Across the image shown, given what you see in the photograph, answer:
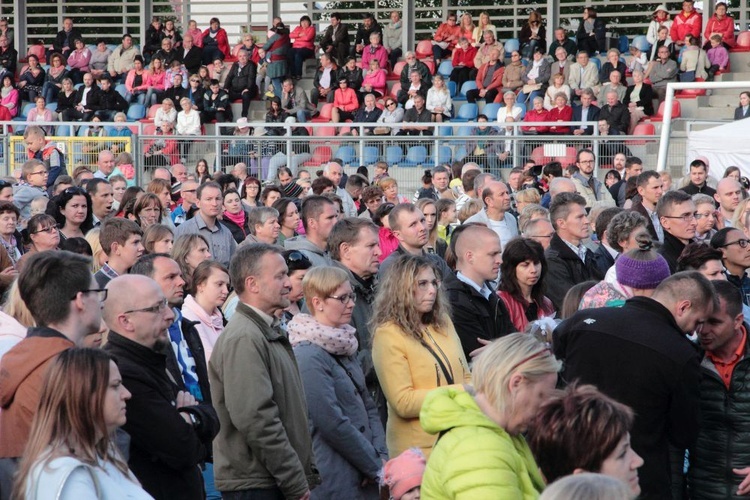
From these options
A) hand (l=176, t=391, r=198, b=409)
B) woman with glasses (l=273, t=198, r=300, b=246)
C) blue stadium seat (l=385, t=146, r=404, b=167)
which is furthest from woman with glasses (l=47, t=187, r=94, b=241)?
blue stadium seat (l=385, t=146, r=404, b=167)

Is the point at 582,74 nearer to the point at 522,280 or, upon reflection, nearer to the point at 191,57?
the point at 191,57

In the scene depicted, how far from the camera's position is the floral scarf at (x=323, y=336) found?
5.36 metres

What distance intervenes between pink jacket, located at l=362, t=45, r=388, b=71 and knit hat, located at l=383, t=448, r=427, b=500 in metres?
21.9

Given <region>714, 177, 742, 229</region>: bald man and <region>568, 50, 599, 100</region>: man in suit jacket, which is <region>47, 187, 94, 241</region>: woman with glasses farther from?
<region>568, 50, 599, 100</region>: man in suit jacket

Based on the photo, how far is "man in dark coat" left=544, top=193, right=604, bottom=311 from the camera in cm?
797

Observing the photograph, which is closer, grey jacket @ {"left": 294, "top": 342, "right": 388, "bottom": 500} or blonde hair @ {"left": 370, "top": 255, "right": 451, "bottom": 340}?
grey jacket @ {"left": 294, "top": 342, "right": 388, "bottom": 500}

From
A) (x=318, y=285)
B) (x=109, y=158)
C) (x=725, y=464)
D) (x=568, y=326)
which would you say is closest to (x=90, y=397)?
(x=318, y=285)

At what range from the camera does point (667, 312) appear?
5008 mm

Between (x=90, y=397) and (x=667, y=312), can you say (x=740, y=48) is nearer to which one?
(x=667, y=312)

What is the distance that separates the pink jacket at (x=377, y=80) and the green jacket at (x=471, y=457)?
69.6 feet

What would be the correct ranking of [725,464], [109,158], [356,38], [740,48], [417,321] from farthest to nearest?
1. [356,38]
2. [740,48]
3. [109,158]
4. [417,321]
5. [725,464]

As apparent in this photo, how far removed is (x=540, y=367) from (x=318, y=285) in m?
1.90

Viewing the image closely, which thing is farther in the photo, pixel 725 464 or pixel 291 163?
pixel 291 163

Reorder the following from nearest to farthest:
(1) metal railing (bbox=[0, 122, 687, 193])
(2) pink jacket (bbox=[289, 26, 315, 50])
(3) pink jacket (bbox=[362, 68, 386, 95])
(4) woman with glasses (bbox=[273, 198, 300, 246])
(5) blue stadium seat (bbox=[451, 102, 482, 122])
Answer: (4) woman with glasses (bbox=[273, 198, 300, 246]) → (1) metal railing (bbox=[0, 122, 687, 193]) → (5) blue stadium seat (bbox=[451, 102, 482, 122]) → (3) pink jacket (bbox=[362, 68, 386, 95]) → (2) pink jacket (bbox=[289, 26, 315, 50])
